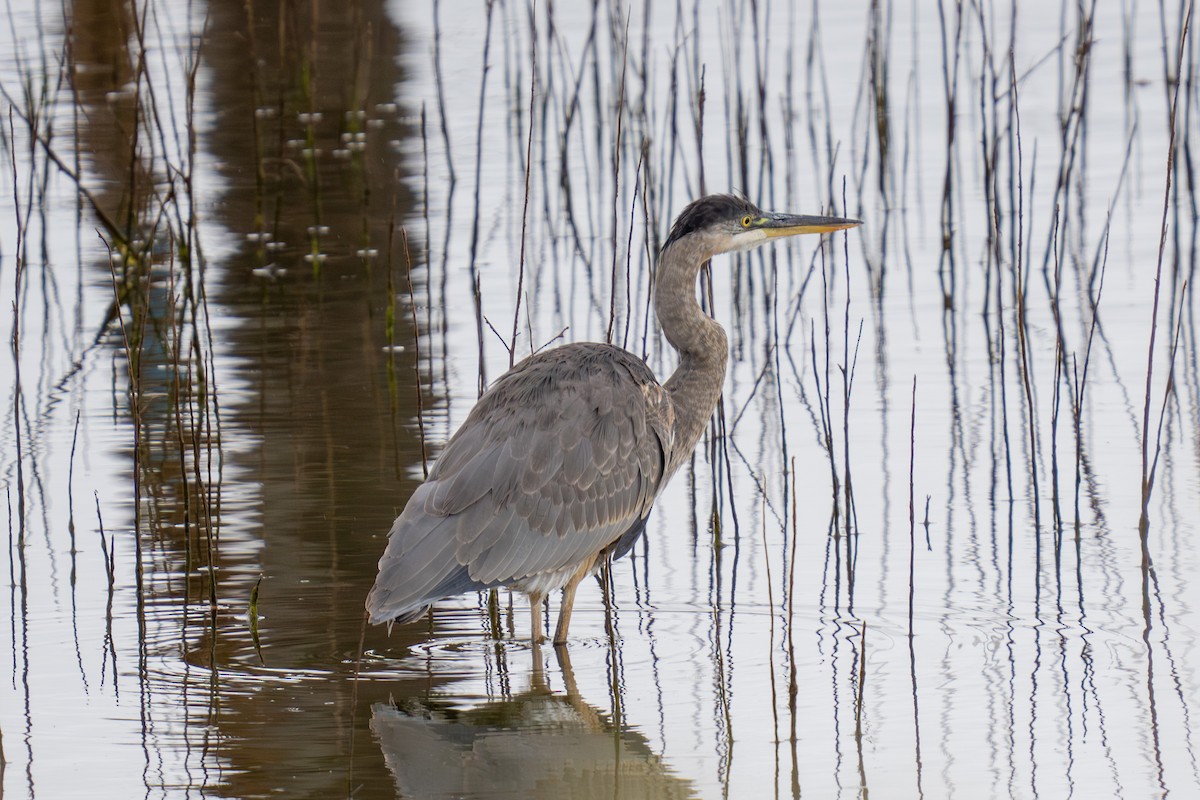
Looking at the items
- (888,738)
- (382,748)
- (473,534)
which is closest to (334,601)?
(473,534)

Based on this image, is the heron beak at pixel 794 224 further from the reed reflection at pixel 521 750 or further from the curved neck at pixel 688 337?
the reed reflection at pixel 521 750

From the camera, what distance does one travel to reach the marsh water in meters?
4.97

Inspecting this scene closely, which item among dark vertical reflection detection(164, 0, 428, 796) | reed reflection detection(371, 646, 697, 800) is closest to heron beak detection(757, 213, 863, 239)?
dark vertical reflection detection(164, 0, 428, 796)

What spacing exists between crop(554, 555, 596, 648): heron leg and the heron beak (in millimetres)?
1413

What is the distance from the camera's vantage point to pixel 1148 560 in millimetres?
6004

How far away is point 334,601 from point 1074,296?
4.61m

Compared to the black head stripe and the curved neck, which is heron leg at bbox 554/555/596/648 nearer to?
the curved neck

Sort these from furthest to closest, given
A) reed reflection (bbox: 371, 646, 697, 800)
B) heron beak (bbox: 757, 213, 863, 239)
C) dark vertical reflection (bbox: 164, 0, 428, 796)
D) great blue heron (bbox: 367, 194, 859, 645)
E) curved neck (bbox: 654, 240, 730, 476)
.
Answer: heron beak (bbox: 757, 213, 863, 239) < curved neck (bbox: 654, 240, 730, 476) < great blue heron (bbox: 367, 194, 859, 645) < dark vertical reflection (bbox: 164, 0, 428, 796) < reed reflection (bbox: 371, 646, 697, 800)

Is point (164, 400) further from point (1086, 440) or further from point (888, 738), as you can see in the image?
point (888, 738)

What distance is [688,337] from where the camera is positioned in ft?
21.6

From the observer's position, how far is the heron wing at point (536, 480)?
18.1 feet

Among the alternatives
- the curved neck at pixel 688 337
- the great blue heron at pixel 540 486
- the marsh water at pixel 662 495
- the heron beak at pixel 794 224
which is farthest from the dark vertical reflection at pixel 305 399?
the heron beak at pixel 794 224

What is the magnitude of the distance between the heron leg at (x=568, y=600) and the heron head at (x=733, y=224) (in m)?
1.21

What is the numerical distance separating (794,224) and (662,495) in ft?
3.72
